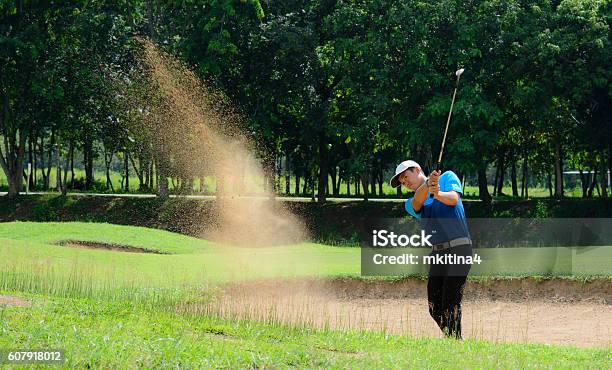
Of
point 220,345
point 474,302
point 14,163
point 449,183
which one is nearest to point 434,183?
point 449,183

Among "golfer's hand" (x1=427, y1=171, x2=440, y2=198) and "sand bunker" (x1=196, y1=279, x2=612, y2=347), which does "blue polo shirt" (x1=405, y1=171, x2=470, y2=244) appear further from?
"sand bunker" (x1=196, y1=279, x2=612, y2=347)

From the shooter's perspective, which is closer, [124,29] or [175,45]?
[175,45]

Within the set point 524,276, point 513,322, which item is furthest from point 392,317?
point 524,276

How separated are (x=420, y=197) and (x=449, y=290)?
127 centimetres

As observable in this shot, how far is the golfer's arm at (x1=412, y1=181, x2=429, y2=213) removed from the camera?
10039 millimetres

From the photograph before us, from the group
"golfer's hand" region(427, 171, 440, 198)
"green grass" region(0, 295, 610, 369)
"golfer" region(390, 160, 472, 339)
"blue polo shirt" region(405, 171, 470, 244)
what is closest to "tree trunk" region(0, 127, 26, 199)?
"green grass" region(0, 295, 610, 369)

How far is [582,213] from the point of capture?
33.8 metres

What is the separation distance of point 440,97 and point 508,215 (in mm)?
6348

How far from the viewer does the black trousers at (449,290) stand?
409 inches

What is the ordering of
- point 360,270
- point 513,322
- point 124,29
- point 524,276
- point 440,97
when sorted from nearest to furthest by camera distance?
point 513,322, point 524,276, point 360,270, point 440,97, point 124,29

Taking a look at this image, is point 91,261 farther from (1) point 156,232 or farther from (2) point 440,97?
(2) point 440,97

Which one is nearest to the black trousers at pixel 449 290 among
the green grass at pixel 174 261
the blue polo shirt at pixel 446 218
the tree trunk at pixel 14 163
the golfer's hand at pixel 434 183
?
the blue polo shirt at pixel 446 218

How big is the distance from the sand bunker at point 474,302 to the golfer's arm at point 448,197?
16.3 ft

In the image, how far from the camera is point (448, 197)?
996 cm
